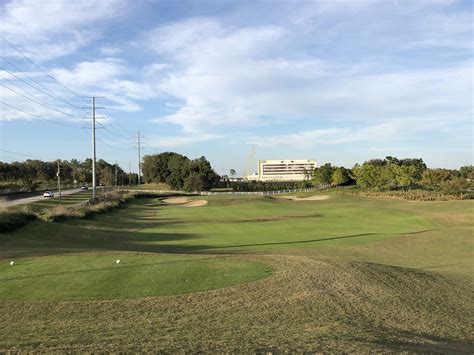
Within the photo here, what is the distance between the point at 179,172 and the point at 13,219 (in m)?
103

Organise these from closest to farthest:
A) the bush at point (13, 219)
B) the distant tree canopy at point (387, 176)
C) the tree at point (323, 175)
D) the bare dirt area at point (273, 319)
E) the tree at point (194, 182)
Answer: the bare dirt area at point (273, 319), the bush at point (13, 219), the distant tree canopy at point (387, 176), the tree at point (194, 182), the tree at point (323, 175)

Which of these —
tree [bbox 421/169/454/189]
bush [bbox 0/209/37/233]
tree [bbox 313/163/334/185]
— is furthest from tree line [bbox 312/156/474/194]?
bush [bbox 0/209/37/233]

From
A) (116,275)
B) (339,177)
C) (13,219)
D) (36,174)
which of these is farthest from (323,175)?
(116,275)

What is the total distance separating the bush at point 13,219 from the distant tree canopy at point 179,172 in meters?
90.8

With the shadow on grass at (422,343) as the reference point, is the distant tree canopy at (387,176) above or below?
above

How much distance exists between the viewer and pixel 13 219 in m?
29.8

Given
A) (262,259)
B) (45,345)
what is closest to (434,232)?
(262,259)

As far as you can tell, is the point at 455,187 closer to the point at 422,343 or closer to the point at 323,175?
the point at 323,175

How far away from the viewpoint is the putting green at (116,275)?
39.0 feet

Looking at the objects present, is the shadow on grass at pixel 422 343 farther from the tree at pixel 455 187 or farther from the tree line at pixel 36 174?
the tree line at pixel 36 174

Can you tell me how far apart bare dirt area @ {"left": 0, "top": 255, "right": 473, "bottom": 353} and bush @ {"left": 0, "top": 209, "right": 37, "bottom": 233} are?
63.4 feet

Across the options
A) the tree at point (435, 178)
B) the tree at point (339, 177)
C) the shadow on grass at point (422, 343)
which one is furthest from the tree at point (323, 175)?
the shadow on grass at point (422, 343)

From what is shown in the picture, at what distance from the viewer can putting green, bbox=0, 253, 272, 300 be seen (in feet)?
39.0

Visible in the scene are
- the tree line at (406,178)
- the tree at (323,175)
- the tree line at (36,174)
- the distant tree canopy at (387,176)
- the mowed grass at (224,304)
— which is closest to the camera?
the mowed grass at (224,304)
